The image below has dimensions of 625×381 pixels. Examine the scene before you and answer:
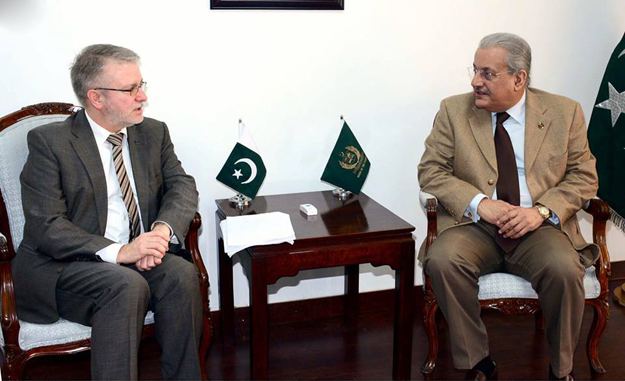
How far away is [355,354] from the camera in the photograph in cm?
309

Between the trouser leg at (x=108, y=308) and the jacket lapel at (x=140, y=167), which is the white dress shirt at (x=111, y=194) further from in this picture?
the trouser leg at (x=108, y=308)

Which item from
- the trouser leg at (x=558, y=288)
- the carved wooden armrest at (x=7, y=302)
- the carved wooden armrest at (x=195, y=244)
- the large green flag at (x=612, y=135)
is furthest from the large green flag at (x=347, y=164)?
the carved wooden armrest at (x=7, y=302)

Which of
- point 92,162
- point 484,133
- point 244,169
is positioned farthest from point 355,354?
point 92,162

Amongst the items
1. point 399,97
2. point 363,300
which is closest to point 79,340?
point 363,300

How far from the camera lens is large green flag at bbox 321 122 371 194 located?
10.1 feet

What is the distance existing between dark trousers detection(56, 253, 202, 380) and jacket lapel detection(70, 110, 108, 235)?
0.22 meters

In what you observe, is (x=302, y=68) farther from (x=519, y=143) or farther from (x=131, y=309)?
(x=131, y=309)

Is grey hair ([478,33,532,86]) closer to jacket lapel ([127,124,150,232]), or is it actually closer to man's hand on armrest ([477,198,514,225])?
man's hand on armrest ([477,198,514,225])

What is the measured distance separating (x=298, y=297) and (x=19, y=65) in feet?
5.67

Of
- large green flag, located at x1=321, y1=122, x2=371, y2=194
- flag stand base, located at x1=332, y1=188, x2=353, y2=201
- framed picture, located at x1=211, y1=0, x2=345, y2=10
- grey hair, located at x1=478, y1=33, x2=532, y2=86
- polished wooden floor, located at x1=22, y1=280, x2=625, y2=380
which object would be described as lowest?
polished wooden floor, located at x1=22, y1=280, x2=625, y2=380

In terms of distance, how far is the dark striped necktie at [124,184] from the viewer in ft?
8.36

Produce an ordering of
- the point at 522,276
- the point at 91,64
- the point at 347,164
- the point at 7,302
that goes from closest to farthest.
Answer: the point at 7,302
the point at 91,64
the point at 522,276
the point at 347,164

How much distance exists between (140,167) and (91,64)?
0.43 m

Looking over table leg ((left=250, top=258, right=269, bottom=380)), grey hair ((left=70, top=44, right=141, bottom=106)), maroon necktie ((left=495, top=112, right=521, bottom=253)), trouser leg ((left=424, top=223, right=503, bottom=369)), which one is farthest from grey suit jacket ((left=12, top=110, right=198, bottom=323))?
maroon necktie ((left=495, top=112, right=521, bottom=253))
